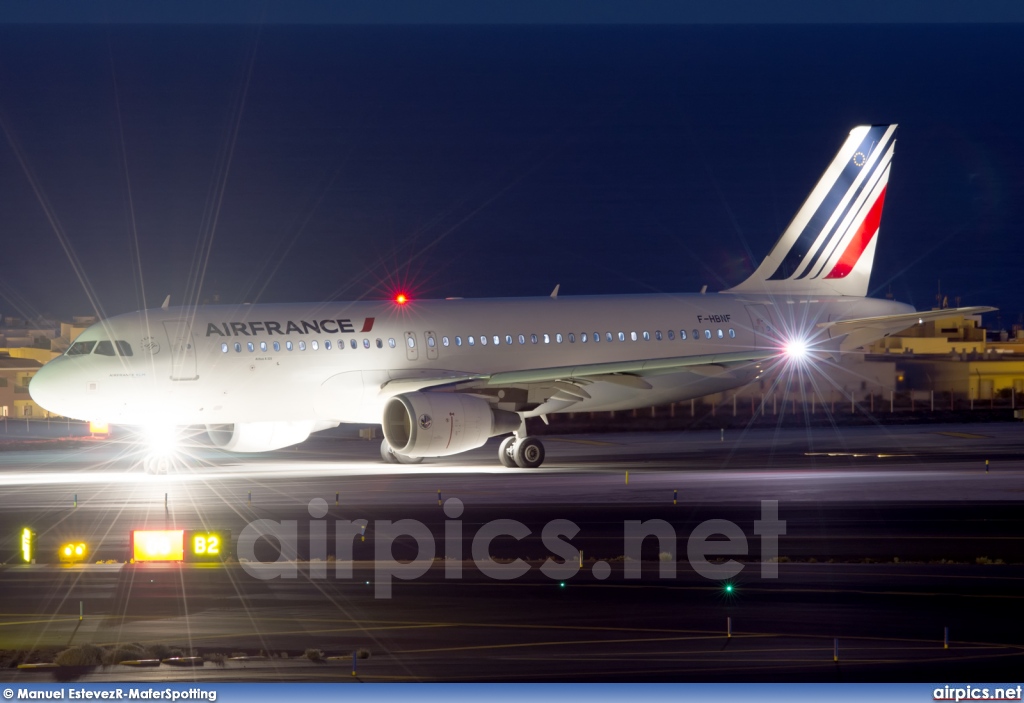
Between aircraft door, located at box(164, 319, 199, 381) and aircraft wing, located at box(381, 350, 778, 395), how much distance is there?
17.9 feet

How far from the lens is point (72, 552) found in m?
21.8

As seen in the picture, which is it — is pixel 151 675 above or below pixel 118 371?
below

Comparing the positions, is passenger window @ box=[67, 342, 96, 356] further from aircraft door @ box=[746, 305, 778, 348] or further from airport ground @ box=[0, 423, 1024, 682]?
aircraft door @ box=[746, 305, 778, 348]

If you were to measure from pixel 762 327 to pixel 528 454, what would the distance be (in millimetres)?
10612

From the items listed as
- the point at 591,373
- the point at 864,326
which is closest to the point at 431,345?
the point at 591,373

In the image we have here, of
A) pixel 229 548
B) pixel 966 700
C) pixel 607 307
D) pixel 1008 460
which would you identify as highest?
pixel 607 307

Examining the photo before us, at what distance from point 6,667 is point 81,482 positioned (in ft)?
77.7

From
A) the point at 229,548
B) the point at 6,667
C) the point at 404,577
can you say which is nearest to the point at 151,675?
the point at 6,667

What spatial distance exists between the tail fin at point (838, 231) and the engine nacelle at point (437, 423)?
575 inches

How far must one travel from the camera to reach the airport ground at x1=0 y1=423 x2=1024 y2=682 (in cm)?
1458

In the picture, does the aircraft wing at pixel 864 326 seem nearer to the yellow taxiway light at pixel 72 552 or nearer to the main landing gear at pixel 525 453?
the main landing gear at pixel 525 453

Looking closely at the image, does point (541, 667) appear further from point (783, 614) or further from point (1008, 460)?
point (1008, 460)

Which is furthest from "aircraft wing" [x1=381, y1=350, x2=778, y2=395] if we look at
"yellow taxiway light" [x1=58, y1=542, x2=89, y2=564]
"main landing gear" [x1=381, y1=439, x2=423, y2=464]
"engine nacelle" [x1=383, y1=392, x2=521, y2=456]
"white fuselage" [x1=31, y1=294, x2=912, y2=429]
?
"yellow taxiway light" [x1=58, y1=542, x2=89, y2=564]

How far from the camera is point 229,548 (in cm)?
2188
